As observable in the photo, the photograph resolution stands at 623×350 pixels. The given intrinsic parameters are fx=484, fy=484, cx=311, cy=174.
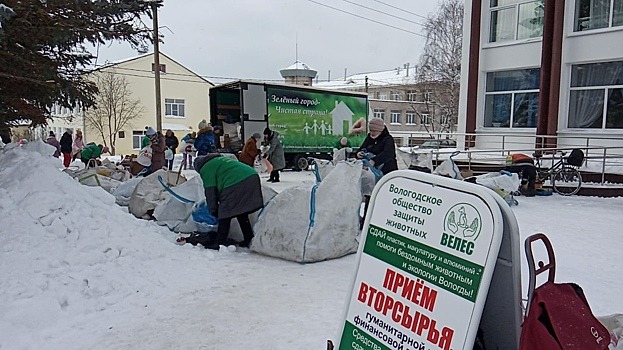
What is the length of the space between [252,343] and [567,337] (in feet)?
7.59

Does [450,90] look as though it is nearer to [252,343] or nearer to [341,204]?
[341,204]

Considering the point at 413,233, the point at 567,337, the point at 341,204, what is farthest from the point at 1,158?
the point at 567,337

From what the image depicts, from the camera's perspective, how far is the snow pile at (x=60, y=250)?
384 cm

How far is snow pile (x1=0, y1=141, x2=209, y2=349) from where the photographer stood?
3.84 m

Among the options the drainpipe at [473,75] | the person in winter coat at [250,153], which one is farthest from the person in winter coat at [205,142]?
the drainpipe at [473,75]

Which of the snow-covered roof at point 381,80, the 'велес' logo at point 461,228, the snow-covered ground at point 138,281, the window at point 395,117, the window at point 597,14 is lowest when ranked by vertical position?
the snow-covered ground at point 138,281

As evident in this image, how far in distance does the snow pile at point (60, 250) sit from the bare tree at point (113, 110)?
1296 inches

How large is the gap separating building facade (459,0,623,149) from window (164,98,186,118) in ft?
96.4

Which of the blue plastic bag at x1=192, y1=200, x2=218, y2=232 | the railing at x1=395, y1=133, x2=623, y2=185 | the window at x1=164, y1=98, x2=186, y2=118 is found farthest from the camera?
the window at x1=164, y1=98, x2=186, y2=118

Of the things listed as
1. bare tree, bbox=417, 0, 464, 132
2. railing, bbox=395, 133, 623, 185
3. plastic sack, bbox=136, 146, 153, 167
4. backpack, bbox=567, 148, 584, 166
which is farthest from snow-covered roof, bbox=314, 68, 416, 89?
plastic sack, bbox=136, 146, 153, 167

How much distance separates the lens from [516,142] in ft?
52.7

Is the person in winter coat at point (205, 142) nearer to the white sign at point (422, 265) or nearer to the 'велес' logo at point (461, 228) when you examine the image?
the white sign at point (422, 265)

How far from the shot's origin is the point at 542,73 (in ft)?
50.7

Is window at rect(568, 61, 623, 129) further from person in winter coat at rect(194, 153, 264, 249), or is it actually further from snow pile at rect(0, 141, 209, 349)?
snow pile at rect(0, 141, 209, 349)
